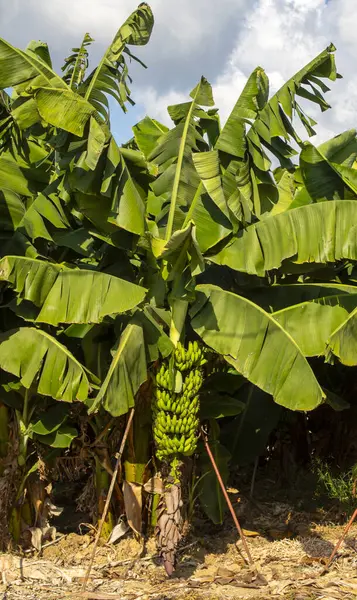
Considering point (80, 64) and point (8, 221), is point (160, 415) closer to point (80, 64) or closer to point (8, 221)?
point (8, 221)

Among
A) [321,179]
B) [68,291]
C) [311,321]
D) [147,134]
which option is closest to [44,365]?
[68,291]

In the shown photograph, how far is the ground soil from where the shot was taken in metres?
6.82

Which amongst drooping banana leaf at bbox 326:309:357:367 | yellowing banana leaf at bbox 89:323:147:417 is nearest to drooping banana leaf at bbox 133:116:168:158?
yellowing banana leaf at bbox 89:323:147:417

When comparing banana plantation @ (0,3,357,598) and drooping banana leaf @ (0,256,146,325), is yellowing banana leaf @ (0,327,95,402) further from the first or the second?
drooping banana leaf @ (0,256,146,325)

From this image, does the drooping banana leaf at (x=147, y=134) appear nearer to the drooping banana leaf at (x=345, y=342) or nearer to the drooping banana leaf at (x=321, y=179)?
the drooping banana leaf at (x=321, y=179)

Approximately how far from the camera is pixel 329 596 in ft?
21.6

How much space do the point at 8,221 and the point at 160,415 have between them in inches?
112

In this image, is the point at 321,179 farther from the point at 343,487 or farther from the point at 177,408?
the point at 343,487

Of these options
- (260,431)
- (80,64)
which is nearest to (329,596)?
(260,431)

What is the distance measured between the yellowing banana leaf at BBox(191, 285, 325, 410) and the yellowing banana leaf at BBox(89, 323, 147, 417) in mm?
665

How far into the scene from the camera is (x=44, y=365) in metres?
7.00

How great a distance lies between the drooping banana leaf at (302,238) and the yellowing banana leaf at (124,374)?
1.35 m

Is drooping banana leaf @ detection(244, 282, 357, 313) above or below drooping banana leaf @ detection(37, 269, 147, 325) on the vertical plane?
above

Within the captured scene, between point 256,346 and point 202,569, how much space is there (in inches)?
101
